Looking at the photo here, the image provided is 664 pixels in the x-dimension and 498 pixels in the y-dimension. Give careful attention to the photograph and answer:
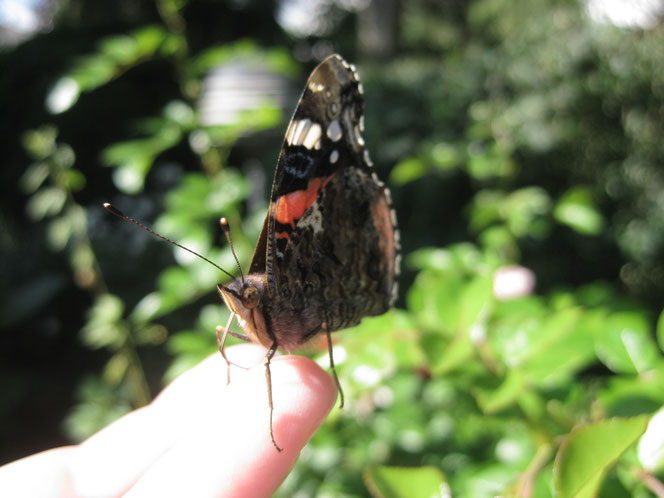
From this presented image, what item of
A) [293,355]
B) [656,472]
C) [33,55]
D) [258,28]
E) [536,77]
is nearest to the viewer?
[656,472]

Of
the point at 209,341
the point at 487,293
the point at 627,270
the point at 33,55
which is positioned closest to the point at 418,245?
the point at 627,270

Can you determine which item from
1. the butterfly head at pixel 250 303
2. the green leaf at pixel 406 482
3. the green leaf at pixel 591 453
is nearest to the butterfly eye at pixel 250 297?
the butterfly head at pixel 250 303

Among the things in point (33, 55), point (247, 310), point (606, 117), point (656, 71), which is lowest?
point (606, 117)

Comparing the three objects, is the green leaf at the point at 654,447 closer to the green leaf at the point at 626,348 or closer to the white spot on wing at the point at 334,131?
the green leaf at the point at 626,348

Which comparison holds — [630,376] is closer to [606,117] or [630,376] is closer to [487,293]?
[487,293]

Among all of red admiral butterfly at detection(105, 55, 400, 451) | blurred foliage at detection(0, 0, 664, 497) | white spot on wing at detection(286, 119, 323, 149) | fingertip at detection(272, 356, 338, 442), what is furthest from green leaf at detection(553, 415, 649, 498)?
white spot on wing at detection(286, 119, 323, 149)

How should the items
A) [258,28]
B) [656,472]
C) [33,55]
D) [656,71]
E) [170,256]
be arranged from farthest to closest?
[258,28] < [33,55] < [170,256] < [656,71] < [656,472]

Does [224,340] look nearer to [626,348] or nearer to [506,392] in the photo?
[506,392]

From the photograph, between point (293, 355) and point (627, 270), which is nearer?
point (293, 355)
